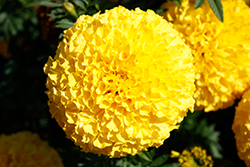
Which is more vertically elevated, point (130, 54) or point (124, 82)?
point (130, 54)

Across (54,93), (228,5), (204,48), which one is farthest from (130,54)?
(228,5)

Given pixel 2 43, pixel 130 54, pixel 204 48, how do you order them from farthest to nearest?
1. pixel 2 43
2. pixel 204 48
3. pixel 130 54

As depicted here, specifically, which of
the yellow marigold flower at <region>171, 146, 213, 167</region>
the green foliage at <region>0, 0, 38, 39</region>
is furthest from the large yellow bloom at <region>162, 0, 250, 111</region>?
the green foliage at <region>0, 0, 38, 39</region>

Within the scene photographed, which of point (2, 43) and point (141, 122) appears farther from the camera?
point (2, 43)

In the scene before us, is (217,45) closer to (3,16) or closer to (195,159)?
(195,159)

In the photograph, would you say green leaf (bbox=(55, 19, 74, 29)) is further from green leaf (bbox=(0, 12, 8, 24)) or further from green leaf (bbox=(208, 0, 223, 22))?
green leaf (bbox=(0, 12, 8, 24))

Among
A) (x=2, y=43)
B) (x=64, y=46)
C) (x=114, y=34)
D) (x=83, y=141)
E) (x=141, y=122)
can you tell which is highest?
(x=114, y=34)

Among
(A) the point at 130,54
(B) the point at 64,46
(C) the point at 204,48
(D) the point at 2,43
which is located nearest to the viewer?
(A) the point at 130,54

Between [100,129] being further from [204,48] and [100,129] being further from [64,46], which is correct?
[204,48]
